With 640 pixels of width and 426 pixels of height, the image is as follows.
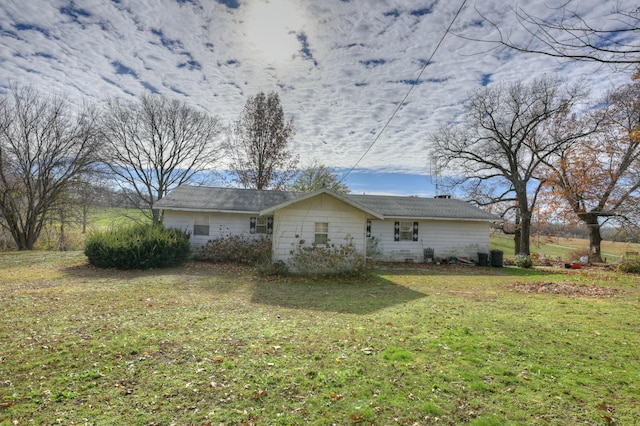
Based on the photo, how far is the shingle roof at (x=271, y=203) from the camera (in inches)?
672

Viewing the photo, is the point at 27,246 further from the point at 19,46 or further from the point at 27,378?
the point at 27,378

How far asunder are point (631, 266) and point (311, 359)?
745 inches

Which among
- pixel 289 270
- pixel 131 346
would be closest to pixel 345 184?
pixel 289 270

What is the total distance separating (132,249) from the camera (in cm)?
1302

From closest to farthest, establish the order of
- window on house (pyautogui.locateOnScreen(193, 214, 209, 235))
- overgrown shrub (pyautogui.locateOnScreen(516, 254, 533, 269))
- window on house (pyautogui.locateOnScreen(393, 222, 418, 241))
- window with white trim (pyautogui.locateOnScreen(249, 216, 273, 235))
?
window on house (pyautogui.locateOnScreen(193, 214, 209, 235)) < window with white trim (pyautogui.locateOnScreen(249, 216, 273, 235)) < overgrown shrub (pyautogui.locateOnScreen(516, 254, 533, 269)) < window on house (pyautogui.locateOnScreen(393, 222, 418, 241))

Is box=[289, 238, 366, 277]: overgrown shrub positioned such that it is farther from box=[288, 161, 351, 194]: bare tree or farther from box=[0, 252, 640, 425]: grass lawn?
box=[288, 161, 351, 194]: bare tree

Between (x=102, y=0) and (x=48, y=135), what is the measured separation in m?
15.7

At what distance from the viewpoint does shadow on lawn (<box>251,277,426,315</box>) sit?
8031 mm

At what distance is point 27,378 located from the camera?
380 centimetres

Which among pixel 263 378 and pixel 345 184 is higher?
pixel 345 184

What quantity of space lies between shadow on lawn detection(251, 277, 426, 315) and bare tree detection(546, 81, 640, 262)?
1716cm

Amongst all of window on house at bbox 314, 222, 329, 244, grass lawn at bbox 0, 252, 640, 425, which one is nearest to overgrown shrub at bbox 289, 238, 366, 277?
window on house at bbox 314, 222, 329, 244

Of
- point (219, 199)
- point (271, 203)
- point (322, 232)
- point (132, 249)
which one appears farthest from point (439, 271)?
point (132, 249)

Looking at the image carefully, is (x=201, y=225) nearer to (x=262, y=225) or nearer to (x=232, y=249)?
(x=232, y=249)
